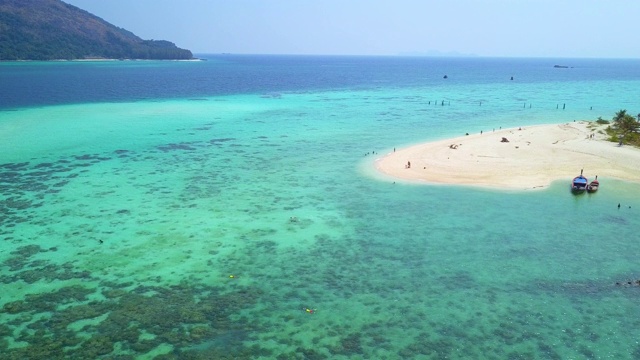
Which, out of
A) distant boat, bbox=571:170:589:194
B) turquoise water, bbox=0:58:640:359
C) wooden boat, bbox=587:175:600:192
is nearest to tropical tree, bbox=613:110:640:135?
turquoise water, bbox=0:58:640:359

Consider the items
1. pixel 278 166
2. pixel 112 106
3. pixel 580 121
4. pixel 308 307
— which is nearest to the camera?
pixel 308 307

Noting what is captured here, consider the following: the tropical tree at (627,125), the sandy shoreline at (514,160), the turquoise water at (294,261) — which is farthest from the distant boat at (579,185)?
the tropical tree at (627,125)

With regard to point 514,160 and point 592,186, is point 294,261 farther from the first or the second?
point 514,160

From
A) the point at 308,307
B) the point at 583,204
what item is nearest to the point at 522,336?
the point at 308,307

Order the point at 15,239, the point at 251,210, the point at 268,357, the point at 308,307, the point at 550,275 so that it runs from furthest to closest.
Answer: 1. the point at 251,210
2. the point at 15,239
3. the point at 550,275
4. the point at 308,307
5. the point at 268,357

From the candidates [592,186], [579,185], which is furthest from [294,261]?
[592,186]

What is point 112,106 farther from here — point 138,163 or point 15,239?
point 15,239

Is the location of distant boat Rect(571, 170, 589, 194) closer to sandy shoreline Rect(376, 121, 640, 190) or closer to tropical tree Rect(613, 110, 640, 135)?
sandy shoreline Rect(376, 121, 640, 190)

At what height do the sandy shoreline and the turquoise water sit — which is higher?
the sandy shoreline
